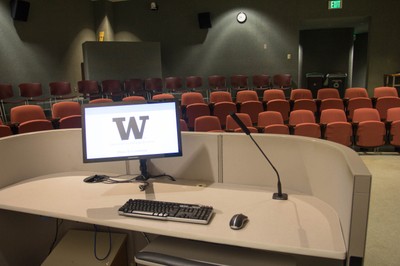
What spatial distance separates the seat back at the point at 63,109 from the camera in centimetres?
576

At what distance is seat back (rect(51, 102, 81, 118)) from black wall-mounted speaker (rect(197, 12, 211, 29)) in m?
5.70

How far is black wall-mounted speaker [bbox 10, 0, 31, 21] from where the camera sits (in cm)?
799

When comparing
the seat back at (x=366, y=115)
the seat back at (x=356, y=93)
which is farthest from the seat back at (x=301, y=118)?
the seat back at (x=356, y=93)

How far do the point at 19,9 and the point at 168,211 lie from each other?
8264 millimetres

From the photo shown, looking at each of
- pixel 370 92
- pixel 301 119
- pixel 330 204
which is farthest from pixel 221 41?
pixel 330 204

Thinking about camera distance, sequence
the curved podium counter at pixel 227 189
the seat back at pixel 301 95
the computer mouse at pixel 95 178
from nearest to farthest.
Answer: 1. the curved podium counter at pixel 227 189
2. the computer mouse at pixel 95 178
3. the seat back at pixel 301 95

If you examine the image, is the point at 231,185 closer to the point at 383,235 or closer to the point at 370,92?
the point at 383,235

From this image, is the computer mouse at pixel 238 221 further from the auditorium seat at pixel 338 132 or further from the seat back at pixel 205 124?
the auditorium seat at pixel 338 132

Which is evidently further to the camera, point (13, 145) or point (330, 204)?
point (13, 145)

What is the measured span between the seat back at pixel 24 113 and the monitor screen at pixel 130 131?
156 inches

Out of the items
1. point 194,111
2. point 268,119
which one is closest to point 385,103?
point 268,119

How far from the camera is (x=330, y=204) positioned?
175 centimetres

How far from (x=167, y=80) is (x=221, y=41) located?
2163 mm

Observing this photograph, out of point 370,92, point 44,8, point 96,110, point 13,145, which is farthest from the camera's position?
point 370,92
